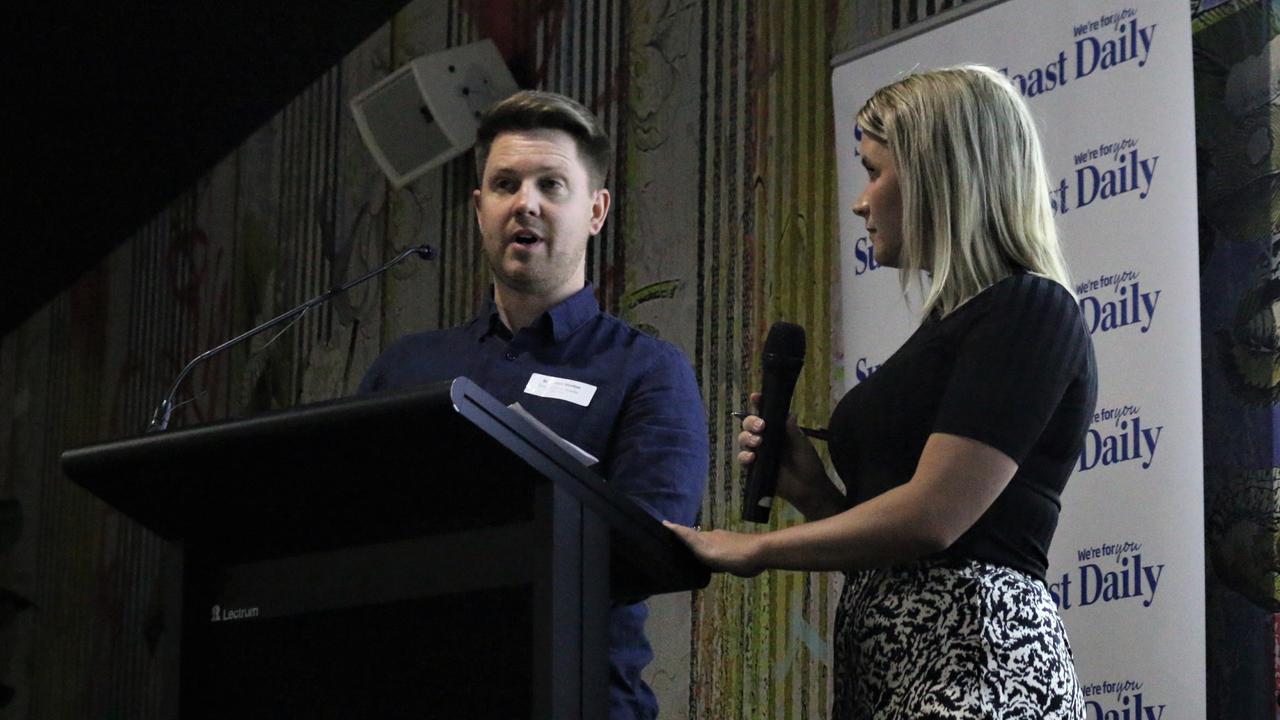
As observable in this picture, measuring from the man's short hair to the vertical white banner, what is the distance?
0.86m

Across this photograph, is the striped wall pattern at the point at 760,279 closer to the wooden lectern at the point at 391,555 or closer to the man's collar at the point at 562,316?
the man's collar at the point at 562,316

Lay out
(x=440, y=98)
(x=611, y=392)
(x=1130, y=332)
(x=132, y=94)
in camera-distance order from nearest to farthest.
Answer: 1. (x=611, y=392)
2. (x=1130, y=332)
3. (x=440, y=98)
4. (x=132, y=94)

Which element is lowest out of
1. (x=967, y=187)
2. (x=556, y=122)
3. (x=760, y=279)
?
(x=967, y=187)

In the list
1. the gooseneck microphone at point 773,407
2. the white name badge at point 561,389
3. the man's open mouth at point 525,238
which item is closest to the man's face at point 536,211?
the man's open mouth at point 525,238

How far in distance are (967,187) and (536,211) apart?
2.81 ft

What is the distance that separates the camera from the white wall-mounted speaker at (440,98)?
15.1ft

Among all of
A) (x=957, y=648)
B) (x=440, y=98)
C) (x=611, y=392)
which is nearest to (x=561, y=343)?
(x=611, y=392)

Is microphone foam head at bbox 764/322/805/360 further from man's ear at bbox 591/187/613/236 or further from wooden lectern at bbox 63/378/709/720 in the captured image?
man's ear at bbox 591/187/613/236

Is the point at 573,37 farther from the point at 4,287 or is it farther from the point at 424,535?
the point at 4,287

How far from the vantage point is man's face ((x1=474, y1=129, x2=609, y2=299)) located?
2348 millimetres

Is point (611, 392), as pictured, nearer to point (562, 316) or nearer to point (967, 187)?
point (562, 316)

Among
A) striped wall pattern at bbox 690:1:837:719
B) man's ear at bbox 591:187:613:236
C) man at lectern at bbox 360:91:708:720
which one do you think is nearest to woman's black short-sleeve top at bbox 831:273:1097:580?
man at lectern at bbox 360:91:708:720

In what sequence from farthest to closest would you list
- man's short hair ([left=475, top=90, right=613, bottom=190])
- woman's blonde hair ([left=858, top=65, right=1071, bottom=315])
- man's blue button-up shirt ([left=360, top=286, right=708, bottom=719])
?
1. man's short hair ([left=475, top=90, right=613, bottom=190])
2. man's blue button-up shirt ([left=360, top=286, right=708, bottom=719])
3. woman's blonde hair ([left=858, top=65, right=1071, bottom=315])

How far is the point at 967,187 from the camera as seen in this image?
166cm
